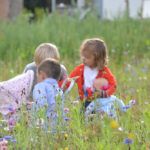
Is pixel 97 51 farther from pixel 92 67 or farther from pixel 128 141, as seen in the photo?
pixel 128 141

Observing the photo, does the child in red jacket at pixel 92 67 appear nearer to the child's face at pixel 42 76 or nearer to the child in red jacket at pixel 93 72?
the child in red jacket at pixel 93 72

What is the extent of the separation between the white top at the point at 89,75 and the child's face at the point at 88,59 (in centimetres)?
5

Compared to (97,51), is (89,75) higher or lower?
lower

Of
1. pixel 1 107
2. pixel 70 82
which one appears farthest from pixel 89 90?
pixel 1 107

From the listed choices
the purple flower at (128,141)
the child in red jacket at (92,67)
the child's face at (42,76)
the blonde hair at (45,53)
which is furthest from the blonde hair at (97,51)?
the purple flower at (128,141)

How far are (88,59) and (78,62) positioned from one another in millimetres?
4442

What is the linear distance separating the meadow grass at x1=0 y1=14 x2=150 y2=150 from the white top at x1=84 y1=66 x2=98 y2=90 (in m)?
0.32

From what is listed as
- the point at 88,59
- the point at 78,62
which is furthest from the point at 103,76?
the point at 78,62

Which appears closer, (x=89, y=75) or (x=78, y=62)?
(x=89, y=75)

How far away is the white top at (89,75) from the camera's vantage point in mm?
7932

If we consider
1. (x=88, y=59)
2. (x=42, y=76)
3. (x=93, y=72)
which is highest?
(x=88, y=59)

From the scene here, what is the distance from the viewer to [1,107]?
24.2 feet

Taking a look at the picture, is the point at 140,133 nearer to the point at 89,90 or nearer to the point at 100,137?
the point at 100,137

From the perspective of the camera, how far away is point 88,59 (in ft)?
25.9
